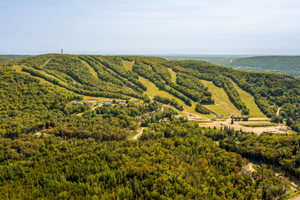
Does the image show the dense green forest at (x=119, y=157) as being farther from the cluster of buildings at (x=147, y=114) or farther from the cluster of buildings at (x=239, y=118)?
the cluster of buildings at (x=239, y=118)

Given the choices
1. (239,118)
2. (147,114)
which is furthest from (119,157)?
(239,118)

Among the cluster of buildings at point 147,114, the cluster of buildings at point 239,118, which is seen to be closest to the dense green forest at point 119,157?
the cluster of buildings at point 147,114

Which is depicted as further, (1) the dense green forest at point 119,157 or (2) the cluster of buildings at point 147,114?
(2) the cluster of buildings at point 147,114

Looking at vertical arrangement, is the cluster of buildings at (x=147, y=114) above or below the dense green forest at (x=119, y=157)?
above

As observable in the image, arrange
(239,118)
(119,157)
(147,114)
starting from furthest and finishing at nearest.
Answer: (239,118)
(147,114)
(119,157)

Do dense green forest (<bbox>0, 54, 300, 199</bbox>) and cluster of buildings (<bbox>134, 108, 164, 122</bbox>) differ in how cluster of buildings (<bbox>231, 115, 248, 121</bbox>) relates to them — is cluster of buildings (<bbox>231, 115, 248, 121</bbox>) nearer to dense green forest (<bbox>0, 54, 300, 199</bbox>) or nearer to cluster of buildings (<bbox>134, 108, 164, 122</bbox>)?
dense green forest (<bbox>0, 54, 300, 199</bbox>)

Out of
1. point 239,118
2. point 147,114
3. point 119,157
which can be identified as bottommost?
point 119,157

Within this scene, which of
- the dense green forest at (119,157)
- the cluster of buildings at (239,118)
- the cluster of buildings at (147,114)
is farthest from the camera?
the cluster of buildings at (239,118)

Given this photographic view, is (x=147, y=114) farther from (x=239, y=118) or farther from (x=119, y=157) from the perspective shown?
(x=239, y=118)

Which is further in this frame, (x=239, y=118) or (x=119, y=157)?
(x=239, y=118)

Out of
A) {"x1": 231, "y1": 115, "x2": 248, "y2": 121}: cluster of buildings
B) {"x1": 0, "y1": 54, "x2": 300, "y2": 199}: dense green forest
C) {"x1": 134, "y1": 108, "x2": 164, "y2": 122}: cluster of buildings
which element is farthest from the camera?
{"x1": 231, "y1": 115, "x2": 248, "y2": 121}: cluster of buildings

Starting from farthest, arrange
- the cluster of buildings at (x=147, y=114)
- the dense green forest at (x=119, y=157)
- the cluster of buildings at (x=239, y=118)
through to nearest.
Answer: the cluster of buildings at (x=239, y=118), the cluster of buildings at (x=147, y=114), the dense green forest at (x=119, y=157)

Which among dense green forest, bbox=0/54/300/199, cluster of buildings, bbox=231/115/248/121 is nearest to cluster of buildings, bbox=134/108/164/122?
dense green forest, bbox=0/54/300/199

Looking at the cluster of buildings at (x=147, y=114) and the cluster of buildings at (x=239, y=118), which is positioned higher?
the cluster of buildings at (x=147, y=114)
